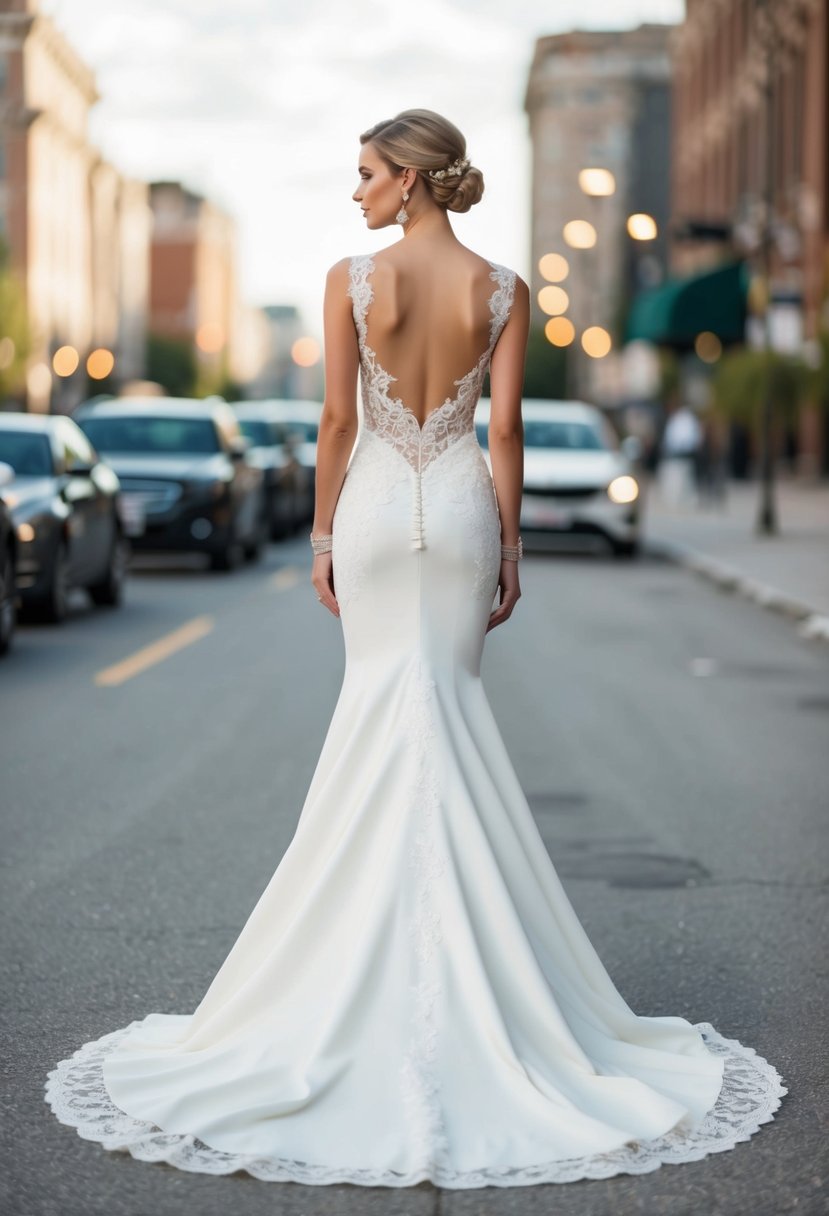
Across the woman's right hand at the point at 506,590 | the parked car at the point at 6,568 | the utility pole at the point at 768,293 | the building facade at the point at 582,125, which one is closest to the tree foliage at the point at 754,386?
the utility pole at the point at 768,293

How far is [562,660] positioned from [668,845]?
647 cm

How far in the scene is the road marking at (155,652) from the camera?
12641mm

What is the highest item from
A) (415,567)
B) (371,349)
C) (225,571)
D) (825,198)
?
(825,198)

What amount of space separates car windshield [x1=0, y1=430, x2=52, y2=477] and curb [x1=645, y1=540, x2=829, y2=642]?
639 cm

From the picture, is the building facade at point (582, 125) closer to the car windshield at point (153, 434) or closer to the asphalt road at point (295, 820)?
the car windshield at point (153, 434)

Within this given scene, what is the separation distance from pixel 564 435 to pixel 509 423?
22.3 meters

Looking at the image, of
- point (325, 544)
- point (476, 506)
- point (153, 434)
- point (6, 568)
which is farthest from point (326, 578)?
point (153, 434)

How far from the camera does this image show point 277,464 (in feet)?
94.5

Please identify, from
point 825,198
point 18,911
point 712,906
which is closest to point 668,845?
point 712,906

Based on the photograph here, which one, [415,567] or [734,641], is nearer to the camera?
[415,567]

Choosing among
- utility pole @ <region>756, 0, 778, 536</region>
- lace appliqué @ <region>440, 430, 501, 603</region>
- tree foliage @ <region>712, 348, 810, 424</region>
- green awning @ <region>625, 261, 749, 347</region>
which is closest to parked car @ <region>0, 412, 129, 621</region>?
lace appliqué @ <region>440, 430, 501, 603</region>

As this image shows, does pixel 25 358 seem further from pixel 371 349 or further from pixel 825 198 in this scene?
pixel 371 349

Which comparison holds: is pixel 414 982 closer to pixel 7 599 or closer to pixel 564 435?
pixel 7 599

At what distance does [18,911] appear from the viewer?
6.37 meters
